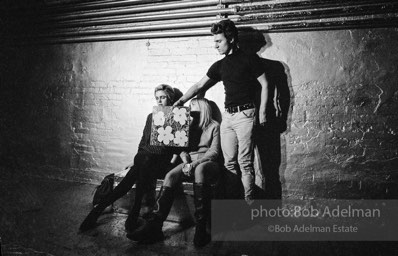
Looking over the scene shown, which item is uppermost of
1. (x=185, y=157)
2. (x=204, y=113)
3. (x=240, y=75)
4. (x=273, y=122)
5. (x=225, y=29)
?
(x=225, y=29)

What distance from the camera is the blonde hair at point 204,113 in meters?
3.59

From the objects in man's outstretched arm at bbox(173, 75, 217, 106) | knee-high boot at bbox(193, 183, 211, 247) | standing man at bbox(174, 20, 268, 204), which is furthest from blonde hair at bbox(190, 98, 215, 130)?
knee-high boot at bbox(193, 183, 211, 247)

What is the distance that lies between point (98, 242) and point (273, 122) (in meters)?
2.89

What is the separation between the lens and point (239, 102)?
10.9 ft

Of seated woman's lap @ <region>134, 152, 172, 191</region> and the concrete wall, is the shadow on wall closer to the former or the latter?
the concrete wall

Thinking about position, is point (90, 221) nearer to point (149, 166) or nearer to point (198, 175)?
point (149, 166)

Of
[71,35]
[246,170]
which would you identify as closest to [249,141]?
[246,170]

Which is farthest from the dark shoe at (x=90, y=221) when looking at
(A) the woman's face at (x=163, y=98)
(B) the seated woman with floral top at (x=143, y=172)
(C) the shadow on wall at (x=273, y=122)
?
(C) the shadow on wall at (x=273, y=122)

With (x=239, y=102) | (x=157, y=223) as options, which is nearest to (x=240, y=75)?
(x=239, y=102)

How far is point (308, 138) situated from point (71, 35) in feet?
16.1

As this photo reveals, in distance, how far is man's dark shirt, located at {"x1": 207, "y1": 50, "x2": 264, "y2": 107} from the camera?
3.28 meters

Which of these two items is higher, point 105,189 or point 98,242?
point 105,189

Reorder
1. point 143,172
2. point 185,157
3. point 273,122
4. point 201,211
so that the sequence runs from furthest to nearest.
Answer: point 273,122 → point 185,157 → point 143,172 → point 201,211

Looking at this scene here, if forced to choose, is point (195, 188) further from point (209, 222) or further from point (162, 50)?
point (162, 50)
